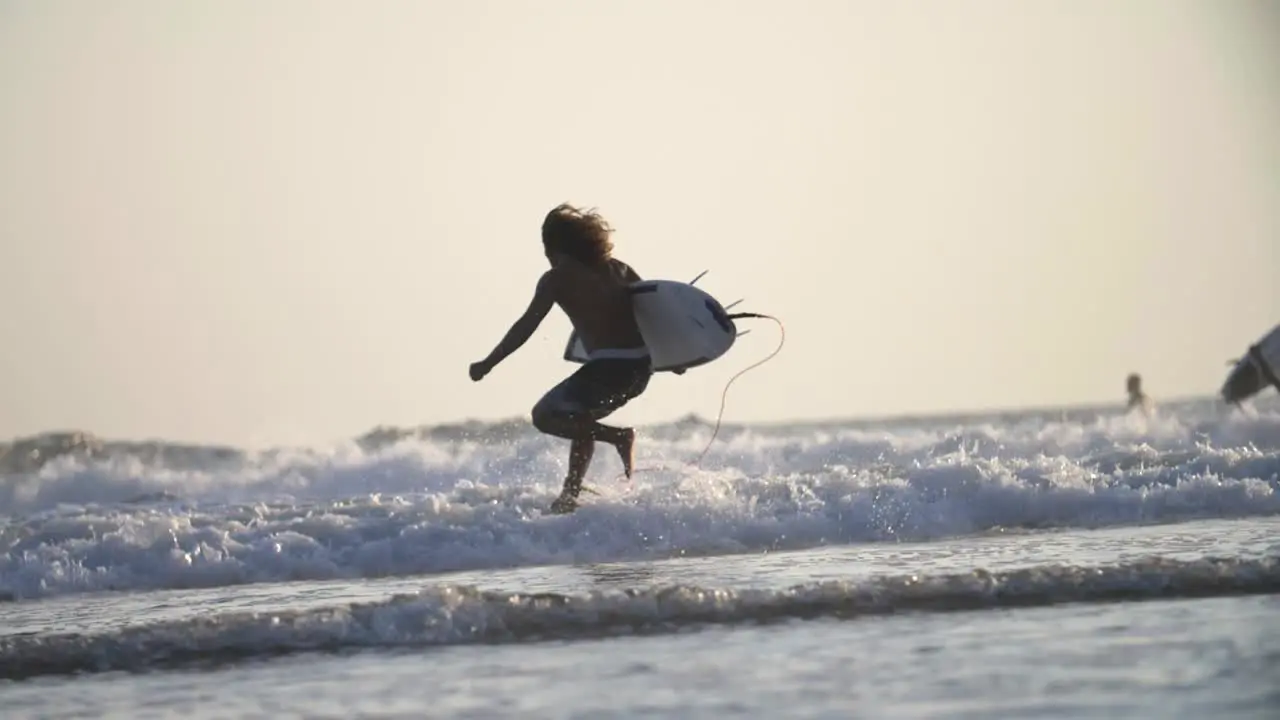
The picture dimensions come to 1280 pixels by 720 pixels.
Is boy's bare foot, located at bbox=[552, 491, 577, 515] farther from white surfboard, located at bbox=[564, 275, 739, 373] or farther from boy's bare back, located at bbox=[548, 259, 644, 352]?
boy's bare back, located at bbox=[548, 259, 644, 352]

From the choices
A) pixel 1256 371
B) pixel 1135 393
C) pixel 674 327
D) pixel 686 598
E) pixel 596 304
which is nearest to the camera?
pixel 686 598

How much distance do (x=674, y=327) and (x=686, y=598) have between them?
285 centimetres

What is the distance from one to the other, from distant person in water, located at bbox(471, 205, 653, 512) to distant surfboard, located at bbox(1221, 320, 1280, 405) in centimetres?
692

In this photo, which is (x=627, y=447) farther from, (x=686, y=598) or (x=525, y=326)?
(x=686, y=598)

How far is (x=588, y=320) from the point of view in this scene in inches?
368

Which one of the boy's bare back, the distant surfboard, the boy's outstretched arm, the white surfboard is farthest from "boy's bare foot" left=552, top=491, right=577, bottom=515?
the distant surfboard

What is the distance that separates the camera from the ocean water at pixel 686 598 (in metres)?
5.38

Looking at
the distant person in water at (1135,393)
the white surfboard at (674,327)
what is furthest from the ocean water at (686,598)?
the distant person in water at (1135,393)

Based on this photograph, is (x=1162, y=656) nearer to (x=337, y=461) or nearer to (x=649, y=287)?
(x=649, y=287)

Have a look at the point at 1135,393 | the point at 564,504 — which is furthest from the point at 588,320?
the point at 1135,393

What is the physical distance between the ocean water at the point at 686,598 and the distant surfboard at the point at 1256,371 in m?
2.66

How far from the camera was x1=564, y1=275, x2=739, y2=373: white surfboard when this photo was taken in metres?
9.40

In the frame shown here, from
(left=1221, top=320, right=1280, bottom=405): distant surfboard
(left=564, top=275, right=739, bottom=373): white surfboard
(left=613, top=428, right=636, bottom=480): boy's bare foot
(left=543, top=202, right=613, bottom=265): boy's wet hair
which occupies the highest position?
(left=543, top=202, right=613, bottom=265): boy's wet hair

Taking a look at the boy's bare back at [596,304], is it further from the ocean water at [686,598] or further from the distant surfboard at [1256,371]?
the distant surfboard at [1256,371]
